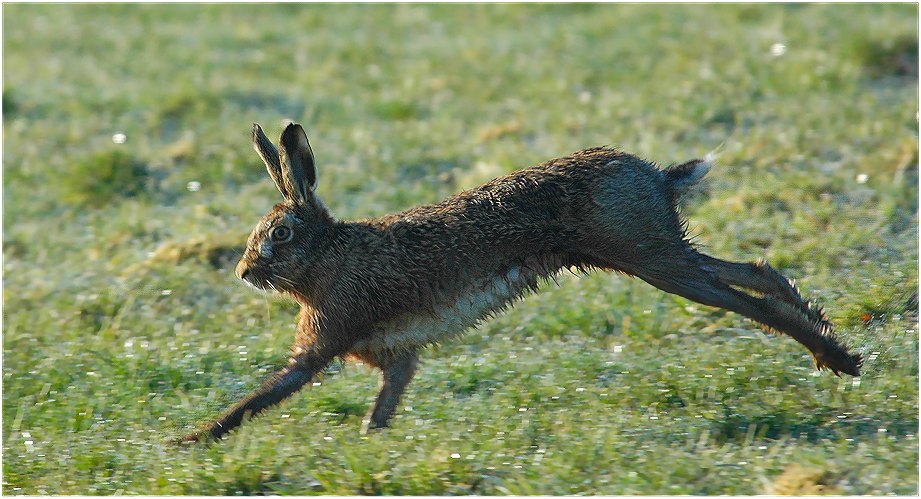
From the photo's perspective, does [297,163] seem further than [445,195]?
No

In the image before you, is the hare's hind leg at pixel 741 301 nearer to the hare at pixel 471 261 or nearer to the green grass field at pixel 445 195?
the hare at pixel 471 261

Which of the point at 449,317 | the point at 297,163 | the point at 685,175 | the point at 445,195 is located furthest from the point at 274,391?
the point at 445,195

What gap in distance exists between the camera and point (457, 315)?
570 cm

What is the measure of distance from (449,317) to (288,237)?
2.89 ft

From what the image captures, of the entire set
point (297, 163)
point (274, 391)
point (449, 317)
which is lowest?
point (274, 391)

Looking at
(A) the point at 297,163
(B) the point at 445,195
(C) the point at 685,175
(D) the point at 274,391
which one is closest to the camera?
(D) the point at 274,391

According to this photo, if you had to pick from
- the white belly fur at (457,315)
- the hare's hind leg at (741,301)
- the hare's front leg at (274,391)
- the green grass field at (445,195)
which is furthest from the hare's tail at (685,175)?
the hare's front leg at (274,391)

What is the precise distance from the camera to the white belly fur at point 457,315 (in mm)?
5672

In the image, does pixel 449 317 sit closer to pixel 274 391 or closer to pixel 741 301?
pixel 274 391

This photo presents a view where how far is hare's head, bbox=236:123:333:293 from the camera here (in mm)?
5688

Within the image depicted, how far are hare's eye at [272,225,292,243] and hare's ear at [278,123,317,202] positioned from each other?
0.54 ft

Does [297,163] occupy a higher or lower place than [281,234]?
higher

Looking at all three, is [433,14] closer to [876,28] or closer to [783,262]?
[876,28]

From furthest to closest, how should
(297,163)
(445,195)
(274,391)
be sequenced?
1. (445,195)
2. (297,163)
3. (274,391)
